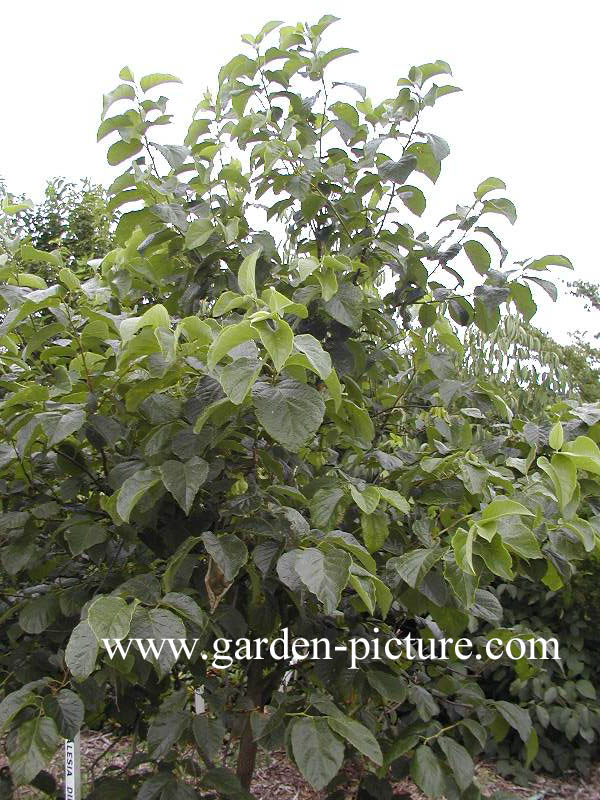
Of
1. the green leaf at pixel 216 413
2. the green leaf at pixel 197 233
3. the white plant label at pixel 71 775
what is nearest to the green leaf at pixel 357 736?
the green leaf at pixel 216 413

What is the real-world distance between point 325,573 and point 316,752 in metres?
0.34

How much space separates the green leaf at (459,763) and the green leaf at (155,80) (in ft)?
5.22

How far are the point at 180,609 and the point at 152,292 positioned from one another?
1124mm

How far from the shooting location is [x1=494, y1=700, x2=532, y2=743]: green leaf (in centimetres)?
182

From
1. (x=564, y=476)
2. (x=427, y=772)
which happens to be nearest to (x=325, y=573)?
(x=564, y=476)

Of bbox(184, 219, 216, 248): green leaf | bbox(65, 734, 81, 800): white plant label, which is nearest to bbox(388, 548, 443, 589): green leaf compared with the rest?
bbox(184, 219, 216, 248): green leaf

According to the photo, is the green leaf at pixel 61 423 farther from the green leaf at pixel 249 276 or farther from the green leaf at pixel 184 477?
the green leaf at pixel 249 276

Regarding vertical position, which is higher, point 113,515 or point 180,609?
point 113,515

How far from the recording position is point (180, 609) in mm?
1258

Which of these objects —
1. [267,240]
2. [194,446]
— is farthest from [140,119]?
[194,446]

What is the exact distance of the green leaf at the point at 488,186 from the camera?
1.79 m

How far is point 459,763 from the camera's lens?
165 centimetres

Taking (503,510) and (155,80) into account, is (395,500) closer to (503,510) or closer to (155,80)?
(503,510)

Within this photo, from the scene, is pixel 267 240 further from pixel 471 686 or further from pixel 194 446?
pixel 471 686
